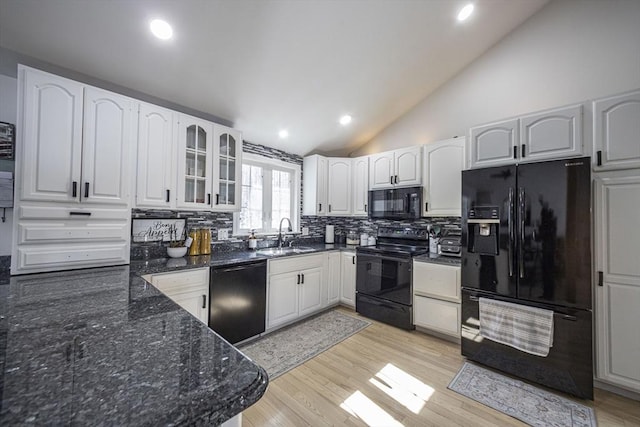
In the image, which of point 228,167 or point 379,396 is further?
point 228,167

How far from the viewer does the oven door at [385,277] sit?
3.02 meters

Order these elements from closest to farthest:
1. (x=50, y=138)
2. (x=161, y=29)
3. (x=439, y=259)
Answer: (x=50, y=138) → (x=161, y=29) → (x=439, y=259)

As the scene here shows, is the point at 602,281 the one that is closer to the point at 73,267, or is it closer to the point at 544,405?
the point at 544,405

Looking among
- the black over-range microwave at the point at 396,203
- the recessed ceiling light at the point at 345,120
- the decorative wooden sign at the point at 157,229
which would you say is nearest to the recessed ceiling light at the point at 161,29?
the decorative wooden sign at the point at 157,229

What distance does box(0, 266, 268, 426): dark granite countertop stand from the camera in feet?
1.73

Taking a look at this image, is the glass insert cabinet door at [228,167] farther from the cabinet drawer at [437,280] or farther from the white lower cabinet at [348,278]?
the cabinet drawer at [437,280]

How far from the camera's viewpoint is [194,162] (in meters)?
2.61

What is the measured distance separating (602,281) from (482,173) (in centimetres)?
119

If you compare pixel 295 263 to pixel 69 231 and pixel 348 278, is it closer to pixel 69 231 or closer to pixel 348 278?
pixel 348 278

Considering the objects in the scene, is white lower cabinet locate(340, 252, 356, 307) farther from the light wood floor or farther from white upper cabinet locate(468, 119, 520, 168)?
white upper cabinet locate(468, 119, 520, 168)

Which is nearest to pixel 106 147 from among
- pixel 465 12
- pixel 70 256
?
pixel 70 256

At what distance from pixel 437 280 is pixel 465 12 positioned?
2642 millimetres

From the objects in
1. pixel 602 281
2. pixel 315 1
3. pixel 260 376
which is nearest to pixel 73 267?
pixel 260 376

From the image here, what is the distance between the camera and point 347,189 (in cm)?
398
